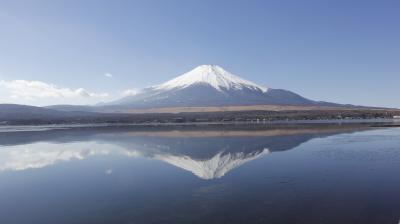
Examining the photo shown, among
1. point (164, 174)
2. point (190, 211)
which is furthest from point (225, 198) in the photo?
point (164, 174)

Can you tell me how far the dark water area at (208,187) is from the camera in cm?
1195

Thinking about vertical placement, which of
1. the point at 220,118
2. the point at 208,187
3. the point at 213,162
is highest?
the point at 220,118

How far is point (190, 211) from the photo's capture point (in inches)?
483

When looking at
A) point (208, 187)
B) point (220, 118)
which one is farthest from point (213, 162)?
point (220, 118)

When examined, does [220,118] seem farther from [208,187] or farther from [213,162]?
[208,187]

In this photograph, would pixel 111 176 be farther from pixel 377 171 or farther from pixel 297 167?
pixel 377 171

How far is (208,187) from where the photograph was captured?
15977 mm

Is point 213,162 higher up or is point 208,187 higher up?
point 213,162

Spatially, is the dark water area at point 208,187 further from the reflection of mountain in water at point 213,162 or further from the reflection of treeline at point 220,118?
the reflection of treeline at point 220,118

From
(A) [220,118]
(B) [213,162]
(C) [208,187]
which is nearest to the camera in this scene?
(C) [208,187]

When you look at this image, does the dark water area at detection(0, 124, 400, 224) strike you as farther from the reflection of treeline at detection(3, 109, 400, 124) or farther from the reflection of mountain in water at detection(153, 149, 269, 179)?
the reflection of treeline at detection(3, 109, 400, 124)

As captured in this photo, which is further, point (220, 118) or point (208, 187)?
point (220, 118)

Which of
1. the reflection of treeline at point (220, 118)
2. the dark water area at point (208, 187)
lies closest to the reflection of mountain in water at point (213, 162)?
the dark water area at point (208, 187)

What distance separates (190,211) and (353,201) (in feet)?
17.1
